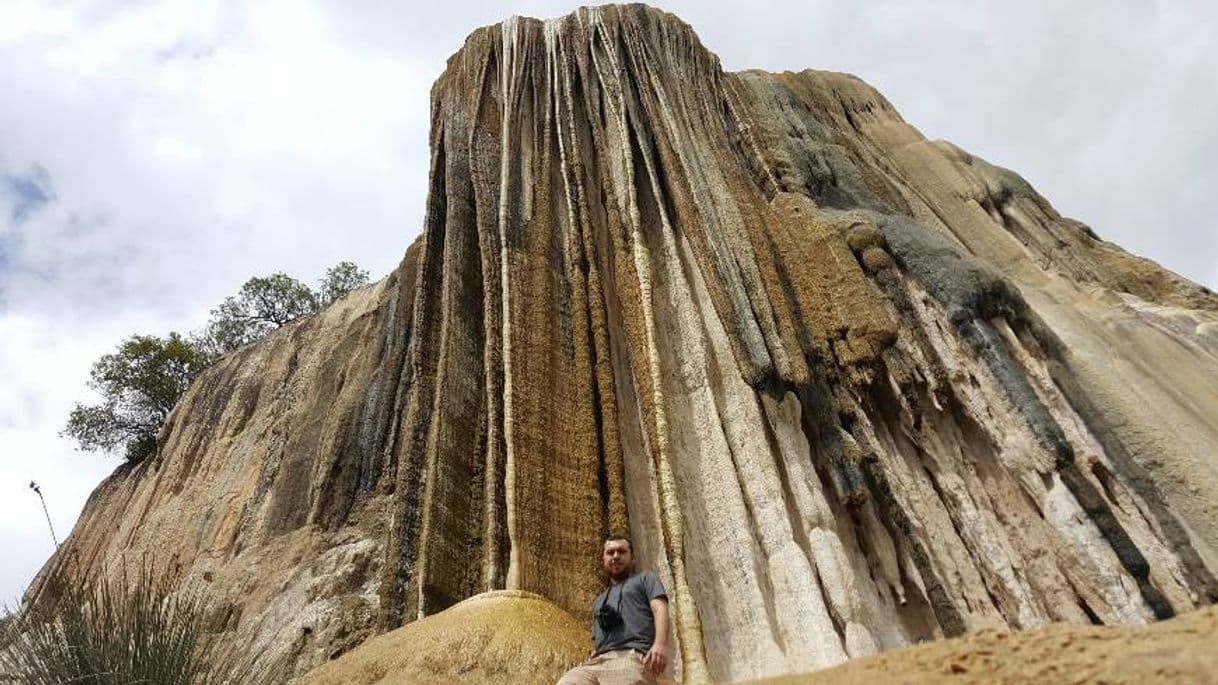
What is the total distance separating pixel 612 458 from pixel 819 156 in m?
6.77

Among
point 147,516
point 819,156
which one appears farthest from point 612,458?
point 147,516

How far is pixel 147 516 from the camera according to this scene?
16.6m

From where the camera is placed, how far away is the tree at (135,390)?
23.1 meters

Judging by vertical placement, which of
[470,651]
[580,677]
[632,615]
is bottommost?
[580,677]

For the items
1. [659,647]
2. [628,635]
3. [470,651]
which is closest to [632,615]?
[628,635]

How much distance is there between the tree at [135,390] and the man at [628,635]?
21891 millimetres

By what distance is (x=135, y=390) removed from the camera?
23.6 meters

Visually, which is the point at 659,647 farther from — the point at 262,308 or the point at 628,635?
the point at 262,308

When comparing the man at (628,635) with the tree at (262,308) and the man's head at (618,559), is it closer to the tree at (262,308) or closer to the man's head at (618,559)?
the man's head at (618,559)

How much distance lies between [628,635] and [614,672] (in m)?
0.28

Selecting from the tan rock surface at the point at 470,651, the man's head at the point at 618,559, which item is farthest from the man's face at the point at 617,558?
the tan rock surface at the point at 470,651

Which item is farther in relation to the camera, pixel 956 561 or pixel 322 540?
pixel 322 540

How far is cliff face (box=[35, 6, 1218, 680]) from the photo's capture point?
727cm

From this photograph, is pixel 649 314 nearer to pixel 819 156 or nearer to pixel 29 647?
pixel 819 156
